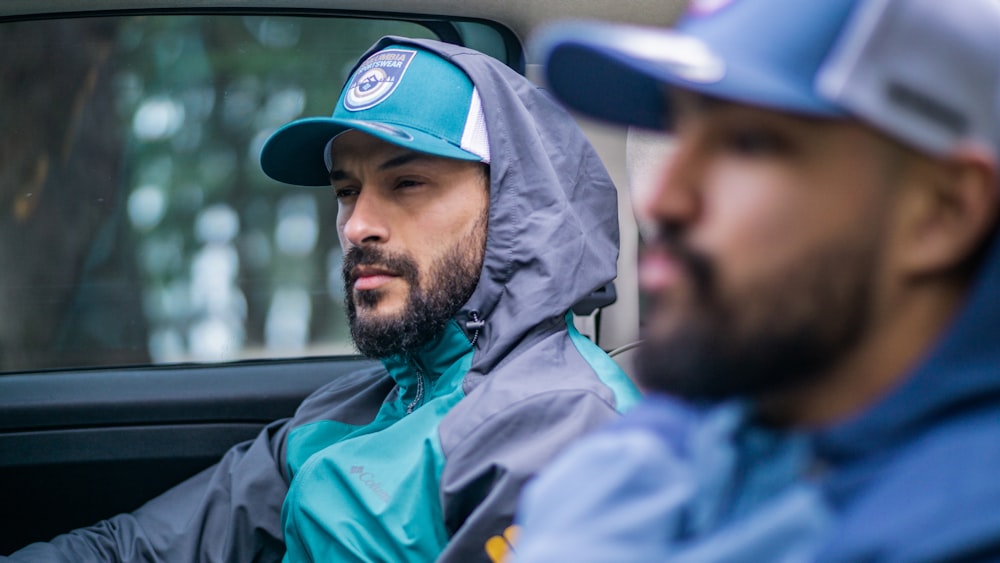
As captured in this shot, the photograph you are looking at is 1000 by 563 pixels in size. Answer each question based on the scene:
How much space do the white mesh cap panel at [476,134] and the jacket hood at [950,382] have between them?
1.24 meters

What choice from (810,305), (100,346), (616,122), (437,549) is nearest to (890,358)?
(810,305)

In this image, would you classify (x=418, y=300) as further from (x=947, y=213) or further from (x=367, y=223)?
(x=947, y=213)

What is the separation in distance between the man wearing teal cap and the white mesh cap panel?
109 centimetres

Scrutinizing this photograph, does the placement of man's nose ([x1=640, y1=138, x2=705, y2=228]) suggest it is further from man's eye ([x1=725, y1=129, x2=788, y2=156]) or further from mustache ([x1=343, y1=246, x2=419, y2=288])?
mustache ([x1=343, y1=246, x2=419, y2=288])

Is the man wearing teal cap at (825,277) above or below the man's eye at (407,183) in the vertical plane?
above

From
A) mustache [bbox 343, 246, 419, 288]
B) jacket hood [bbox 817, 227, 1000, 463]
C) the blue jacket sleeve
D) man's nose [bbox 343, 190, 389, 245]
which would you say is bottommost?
the blue jacket sleeve

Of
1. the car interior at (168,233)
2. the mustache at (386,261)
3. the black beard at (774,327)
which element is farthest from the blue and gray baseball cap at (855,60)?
the car interior at (168,233)

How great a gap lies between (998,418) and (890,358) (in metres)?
0.09

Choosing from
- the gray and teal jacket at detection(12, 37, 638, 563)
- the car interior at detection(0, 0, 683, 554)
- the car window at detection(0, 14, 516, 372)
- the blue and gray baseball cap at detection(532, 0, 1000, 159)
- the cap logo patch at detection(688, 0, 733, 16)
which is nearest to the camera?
the blue and gray baseball cap at detection(532, 0, 1000, 159)

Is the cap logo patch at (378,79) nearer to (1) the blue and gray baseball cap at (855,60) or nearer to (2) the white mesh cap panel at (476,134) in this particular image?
(2) the white mesh cap panel at (476,134)

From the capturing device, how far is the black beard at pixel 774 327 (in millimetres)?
810

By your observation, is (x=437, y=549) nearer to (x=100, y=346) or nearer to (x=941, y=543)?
(x=941, y=543)

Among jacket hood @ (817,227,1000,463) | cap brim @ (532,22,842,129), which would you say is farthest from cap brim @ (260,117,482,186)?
jacket hood @ (817,227,1000,463)

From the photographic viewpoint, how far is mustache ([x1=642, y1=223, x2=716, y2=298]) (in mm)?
833
